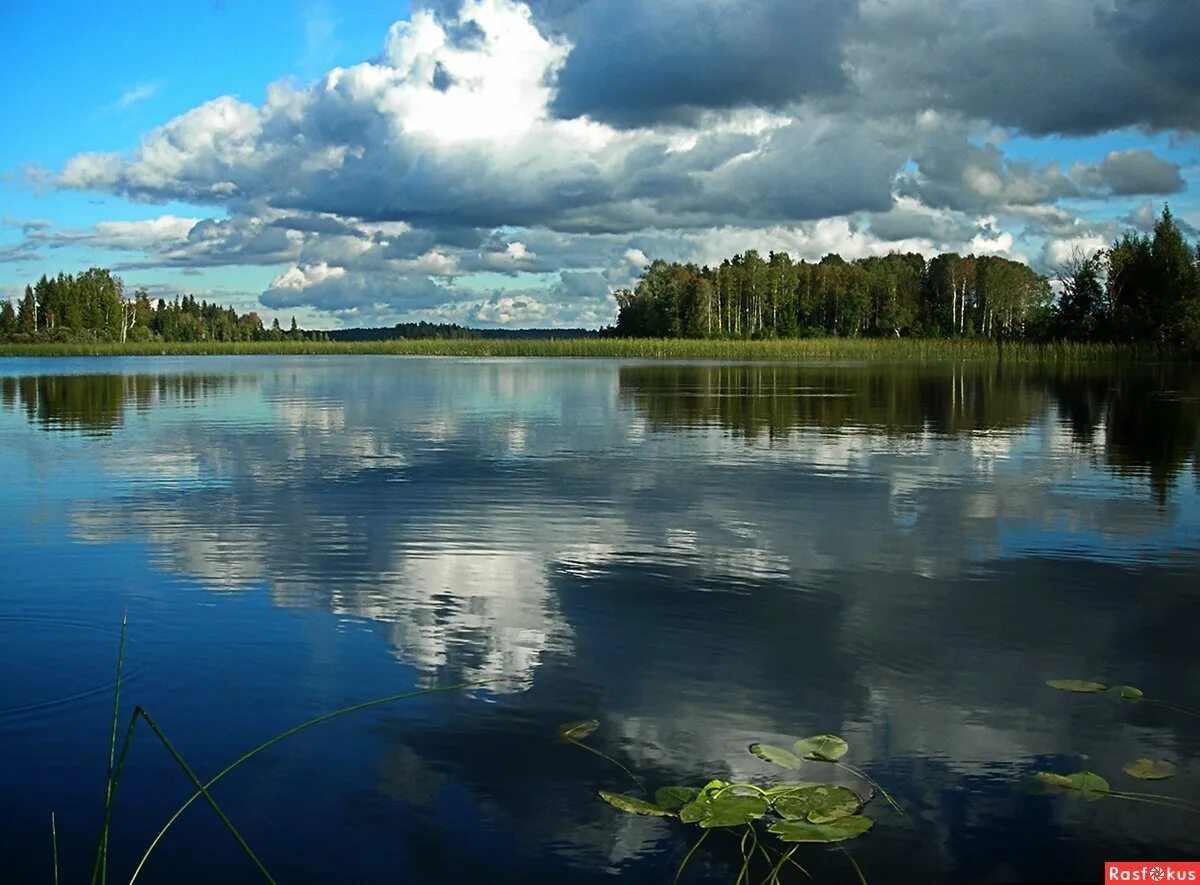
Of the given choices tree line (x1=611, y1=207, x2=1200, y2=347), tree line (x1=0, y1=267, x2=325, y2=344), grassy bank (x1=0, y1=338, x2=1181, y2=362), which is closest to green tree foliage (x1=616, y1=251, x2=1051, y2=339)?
tree line (x1=611, y1=207, x2=1200, y2=347)

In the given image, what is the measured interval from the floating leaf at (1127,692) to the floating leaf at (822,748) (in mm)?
1739

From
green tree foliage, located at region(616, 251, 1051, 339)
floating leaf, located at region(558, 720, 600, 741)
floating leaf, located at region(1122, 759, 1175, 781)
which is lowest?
floating leaf, located at region(1122, 759, 1175, 781)

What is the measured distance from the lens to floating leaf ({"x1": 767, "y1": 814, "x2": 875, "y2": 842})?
13.1 feet

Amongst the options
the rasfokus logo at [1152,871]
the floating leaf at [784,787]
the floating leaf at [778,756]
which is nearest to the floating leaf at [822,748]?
the floating leaf at [778,756]

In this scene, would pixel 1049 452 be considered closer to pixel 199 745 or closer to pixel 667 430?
pixel 667 430

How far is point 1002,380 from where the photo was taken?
41938 mm

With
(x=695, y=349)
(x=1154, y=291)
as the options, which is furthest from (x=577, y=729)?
(x=695, y=349)

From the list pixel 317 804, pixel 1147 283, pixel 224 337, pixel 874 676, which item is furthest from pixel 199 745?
pixel 224 337

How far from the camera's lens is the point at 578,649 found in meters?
6.40

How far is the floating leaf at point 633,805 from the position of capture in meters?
4.27

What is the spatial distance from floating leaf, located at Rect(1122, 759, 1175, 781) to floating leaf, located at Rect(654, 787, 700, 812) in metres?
1.96

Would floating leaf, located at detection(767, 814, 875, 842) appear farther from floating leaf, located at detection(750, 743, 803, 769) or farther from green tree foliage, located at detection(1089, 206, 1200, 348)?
green tree foliage, located at detection(1089, 206, 1200, 348)

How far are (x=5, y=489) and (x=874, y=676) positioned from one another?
36.2ft

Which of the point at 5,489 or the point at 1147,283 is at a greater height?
the point at 1147,283
